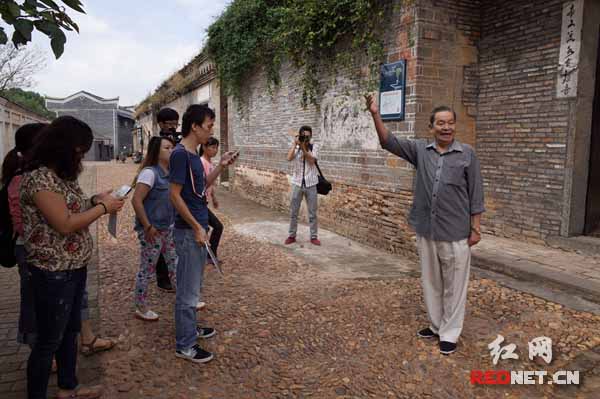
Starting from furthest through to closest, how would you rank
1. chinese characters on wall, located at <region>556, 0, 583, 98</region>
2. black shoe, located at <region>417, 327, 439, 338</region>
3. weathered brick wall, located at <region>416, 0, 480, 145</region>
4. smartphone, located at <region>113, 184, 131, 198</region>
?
weathered brick wall, located at <region>416, 0, 480, 145</region>, chinese characters on wall, located at <region>556, 0, 583, 98</region>, black shoe, located at <region>417, 327, 439, 338</region>, smartphone, located at <region>113, 184, 131, 198</region>

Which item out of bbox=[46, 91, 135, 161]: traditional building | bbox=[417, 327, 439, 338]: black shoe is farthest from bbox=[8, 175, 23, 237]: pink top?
bbox=[46, 91, 135, 161]: traditional building

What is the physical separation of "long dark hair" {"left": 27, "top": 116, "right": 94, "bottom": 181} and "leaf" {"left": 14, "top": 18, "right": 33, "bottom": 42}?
50 centimetres

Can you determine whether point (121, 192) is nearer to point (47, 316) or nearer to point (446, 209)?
point (47, 316)

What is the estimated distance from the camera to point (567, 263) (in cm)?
539

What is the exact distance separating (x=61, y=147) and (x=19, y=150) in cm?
76

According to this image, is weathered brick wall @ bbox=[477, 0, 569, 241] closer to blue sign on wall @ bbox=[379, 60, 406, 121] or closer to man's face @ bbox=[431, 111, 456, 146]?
blue sign on wall @ bbox=[379, 60, 406, 121]

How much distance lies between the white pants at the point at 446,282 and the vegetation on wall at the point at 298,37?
4.18m

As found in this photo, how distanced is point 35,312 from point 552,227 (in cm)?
596

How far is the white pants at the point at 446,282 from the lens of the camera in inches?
143

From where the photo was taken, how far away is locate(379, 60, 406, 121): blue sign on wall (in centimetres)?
664

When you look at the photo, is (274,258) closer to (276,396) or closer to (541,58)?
(276,396)

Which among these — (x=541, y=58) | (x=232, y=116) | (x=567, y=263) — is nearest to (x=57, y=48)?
(x=567, y=263)

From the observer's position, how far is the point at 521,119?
6371mm

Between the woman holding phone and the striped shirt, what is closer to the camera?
the woman holding phone
